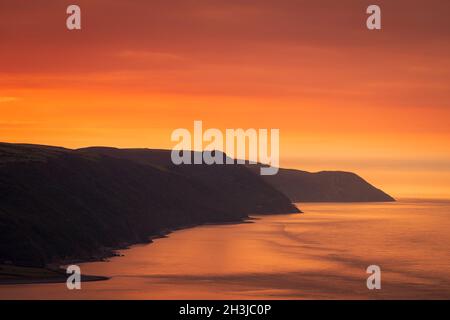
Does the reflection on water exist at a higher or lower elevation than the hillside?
lower

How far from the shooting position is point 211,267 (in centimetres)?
14212

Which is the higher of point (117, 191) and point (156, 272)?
point (117, 191)

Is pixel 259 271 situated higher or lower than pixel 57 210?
lower

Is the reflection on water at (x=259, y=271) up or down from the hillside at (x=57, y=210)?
down

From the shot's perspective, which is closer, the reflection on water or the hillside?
the reflection on water

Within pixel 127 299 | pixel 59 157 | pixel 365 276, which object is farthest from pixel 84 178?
pixel 127 299

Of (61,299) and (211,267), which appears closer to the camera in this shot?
(61,299)

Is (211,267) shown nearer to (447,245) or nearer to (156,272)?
(156,272)

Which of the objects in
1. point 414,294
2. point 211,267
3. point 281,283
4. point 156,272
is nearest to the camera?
point 414,294

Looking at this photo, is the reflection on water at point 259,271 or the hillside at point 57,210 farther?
the hillside at point 57,210

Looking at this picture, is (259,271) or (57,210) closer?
(259,271)
